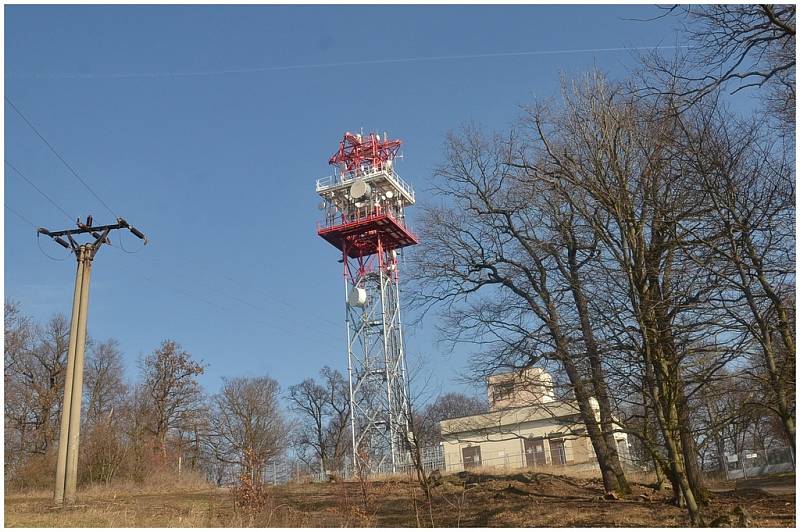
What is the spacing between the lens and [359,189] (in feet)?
115

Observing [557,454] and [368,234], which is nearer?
[368,234]

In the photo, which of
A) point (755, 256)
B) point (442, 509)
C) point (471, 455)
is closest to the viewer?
point (755, 256)

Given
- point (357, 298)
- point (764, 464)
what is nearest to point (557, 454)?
point (764, 464)

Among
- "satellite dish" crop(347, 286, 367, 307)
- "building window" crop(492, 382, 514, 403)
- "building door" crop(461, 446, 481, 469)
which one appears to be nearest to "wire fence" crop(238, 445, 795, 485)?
"building door" crop(461, 446, 481, 469)

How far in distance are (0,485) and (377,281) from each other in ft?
80.0

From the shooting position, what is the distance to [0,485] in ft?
40.5

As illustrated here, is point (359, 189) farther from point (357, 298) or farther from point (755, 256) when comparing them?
point (755, 256)

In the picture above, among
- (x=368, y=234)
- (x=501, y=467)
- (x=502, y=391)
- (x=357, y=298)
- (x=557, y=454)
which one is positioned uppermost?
(x=368, y=234)

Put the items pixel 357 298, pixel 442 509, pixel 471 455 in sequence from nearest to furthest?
pixel 442 509, pixel 357 298, pixel 471 455

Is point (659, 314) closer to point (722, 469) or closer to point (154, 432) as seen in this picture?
point (722, 469)

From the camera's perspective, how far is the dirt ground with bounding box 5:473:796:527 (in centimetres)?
1341

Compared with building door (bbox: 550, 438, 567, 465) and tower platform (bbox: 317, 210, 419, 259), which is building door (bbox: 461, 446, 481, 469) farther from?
tower platform (bbox: 317, 210, 419, 259)

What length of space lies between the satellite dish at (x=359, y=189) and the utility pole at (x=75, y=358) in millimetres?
16735

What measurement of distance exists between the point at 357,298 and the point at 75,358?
17.8m
